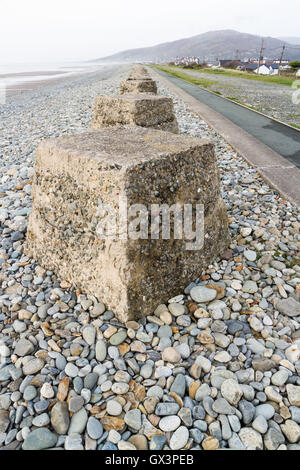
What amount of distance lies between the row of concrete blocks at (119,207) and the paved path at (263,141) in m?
2.43

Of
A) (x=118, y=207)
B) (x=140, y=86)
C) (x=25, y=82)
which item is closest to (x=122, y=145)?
(x=118, y=207)

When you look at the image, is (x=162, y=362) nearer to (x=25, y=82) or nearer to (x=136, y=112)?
(x=136, y=112)

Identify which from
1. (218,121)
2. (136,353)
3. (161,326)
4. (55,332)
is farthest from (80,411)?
(218,121)

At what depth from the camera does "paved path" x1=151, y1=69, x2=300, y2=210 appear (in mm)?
5410

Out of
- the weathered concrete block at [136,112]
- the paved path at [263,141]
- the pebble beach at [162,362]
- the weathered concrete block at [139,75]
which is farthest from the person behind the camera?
the weathered concrete block at [139,75]

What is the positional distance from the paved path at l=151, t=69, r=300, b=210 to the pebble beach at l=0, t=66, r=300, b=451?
2.12 m

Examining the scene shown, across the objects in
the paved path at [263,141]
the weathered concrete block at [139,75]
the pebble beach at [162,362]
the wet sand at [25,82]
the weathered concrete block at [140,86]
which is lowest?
the pebble beach at [162,362]

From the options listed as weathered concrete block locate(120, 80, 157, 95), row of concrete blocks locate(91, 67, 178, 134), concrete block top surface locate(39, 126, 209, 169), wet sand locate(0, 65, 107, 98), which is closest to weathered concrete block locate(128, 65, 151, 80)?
weathered concrete block locate(120, 80, 157, 95)

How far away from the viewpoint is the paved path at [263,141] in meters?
5.41

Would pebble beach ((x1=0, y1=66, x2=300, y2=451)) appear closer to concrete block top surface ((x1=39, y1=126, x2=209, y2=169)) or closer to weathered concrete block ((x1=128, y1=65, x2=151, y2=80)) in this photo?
concrete block top surface ((x1=39, y1=126, x2=209, y2=169))

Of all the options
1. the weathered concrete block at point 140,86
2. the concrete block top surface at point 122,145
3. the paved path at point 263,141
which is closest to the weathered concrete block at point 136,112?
the paved path at point 263,141

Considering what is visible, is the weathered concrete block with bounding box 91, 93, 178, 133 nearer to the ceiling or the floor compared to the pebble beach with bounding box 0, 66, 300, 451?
nearer to the ceiling

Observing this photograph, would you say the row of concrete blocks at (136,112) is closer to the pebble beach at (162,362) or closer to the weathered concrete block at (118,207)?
the weathered concrete block at (118,207)

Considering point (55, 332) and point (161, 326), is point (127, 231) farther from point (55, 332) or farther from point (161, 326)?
point (55, 332)
